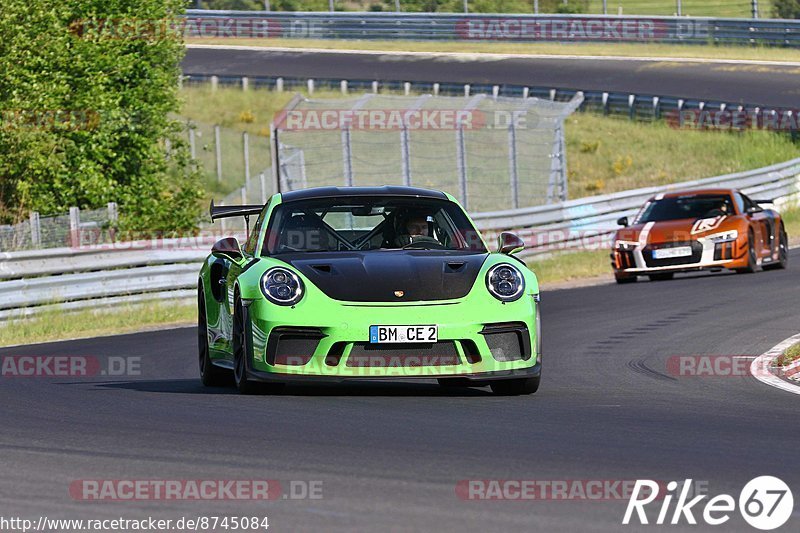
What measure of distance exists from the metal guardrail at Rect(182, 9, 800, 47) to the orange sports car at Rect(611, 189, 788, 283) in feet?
92.5

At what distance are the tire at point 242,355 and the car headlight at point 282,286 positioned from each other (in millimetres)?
207

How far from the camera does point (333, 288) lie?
9078 millimetres

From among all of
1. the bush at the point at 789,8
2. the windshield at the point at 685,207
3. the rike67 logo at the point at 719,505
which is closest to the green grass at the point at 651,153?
the windshield at the point at 685,207

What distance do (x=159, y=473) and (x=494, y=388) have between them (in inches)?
143

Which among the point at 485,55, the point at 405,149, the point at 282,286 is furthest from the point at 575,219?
the point at 485,55

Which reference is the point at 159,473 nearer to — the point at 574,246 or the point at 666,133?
the point at 574,246

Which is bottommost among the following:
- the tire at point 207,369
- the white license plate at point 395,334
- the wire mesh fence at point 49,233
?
the wire mesh fence at point 49,233

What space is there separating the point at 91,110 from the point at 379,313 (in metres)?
16.3

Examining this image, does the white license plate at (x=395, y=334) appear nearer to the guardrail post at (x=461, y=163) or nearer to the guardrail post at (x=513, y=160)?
the guardrail post at (x=461, y=163)

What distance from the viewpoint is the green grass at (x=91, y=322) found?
16.9m

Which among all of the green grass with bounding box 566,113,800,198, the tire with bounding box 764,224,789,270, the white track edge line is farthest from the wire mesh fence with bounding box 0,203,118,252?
the white track edge line

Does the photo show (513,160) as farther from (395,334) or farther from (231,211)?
(395,334)

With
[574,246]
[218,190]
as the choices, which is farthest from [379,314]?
[218,190]

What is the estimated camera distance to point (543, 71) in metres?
47.3
